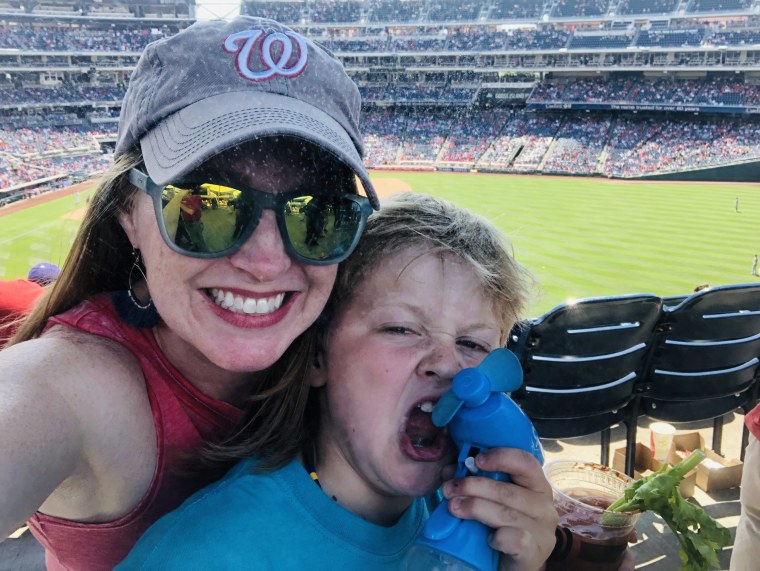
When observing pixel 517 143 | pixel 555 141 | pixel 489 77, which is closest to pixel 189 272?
pixel 517 143

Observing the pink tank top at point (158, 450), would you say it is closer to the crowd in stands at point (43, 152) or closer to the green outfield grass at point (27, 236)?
the green outfield grass at point (27, 236)

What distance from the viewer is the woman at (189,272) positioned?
49.2 inches

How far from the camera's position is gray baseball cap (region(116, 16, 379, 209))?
1240mm

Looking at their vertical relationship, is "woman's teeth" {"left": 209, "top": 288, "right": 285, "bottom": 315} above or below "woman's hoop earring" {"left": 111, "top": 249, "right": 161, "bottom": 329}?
above

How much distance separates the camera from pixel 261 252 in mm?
1329

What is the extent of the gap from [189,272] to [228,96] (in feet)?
1.37

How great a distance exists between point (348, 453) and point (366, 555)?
0.24m

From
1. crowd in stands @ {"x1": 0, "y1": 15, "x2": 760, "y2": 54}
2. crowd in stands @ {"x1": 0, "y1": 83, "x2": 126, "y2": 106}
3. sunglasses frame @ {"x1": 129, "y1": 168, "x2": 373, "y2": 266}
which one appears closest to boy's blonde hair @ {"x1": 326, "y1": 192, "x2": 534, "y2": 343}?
sunglasses frame @ {"x1": 129, "y1": 168, "x2": 373, "y2": 266}

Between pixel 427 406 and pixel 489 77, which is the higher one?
pixel 427 406

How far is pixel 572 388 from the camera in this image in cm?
304

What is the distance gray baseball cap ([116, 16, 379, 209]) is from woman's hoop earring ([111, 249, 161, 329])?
429 millimetres

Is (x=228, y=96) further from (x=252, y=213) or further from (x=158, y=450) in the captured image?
A: (x=158, y=450)

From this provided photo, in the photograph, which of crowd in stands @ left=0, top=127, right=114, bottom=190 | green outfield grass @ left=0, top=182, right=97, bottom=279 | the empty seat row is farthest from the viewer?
crowd in stands @ left=0, top=127, right=114, bottom=190

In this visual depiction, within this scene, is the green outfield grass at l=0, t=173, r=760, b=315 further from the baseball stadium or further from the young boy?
the young boy
